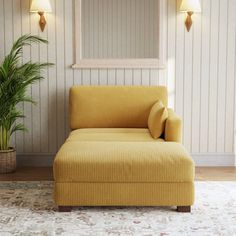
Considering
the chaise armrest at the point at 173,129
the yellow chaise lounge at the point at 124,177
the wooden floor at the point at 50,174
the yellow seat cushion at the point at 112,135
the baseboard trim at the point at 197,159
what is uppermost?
the chaise armrest at the point at 173,129

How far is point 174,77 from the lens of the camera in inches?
182

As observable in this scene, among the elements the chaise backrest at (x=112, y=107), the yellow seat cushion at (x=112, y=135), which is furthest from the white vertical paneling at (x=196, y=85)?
the yellow seat cushion at (x=112, y=135)

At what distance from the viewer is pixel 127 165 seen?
3.18 metres

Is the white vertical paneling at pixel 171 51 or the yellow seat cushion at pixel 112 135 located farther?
the white vertical paneling at pixel 171 51

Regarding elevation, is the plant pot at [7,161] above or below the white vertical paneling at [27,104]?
below

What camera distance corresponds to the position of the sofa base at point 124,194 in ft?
10.5

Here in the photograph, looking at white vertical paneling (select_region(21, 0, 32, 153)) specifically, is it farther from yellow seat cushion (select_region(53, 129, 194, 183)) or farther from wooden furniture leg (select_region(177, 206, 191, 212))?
wooden furniture leg (select_region(177, 206, 191, 212))

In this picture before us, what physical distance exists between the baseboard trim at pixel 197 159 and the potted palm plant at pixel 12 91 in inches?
10.1

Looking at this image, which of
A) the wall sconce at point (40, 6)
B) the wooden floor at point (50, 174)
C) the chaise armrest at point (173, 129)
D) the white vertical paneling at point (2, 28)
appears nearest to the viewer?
the chaise armrest at point (173, 129)

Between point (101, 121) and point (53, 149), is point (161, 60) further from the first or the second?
point (53, 149)

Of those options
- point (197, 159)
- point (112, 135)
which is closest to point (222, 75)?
point (197, 159)

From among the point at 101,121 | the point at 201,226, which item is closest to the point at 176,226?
the point at 201,226

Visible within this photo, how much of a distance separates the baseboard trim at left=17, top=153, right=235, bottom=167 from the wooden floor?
0.11 meters

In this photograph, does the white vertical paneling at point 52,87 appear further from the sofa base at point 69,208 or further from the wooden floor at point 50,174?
the sofa base at point 69,208
